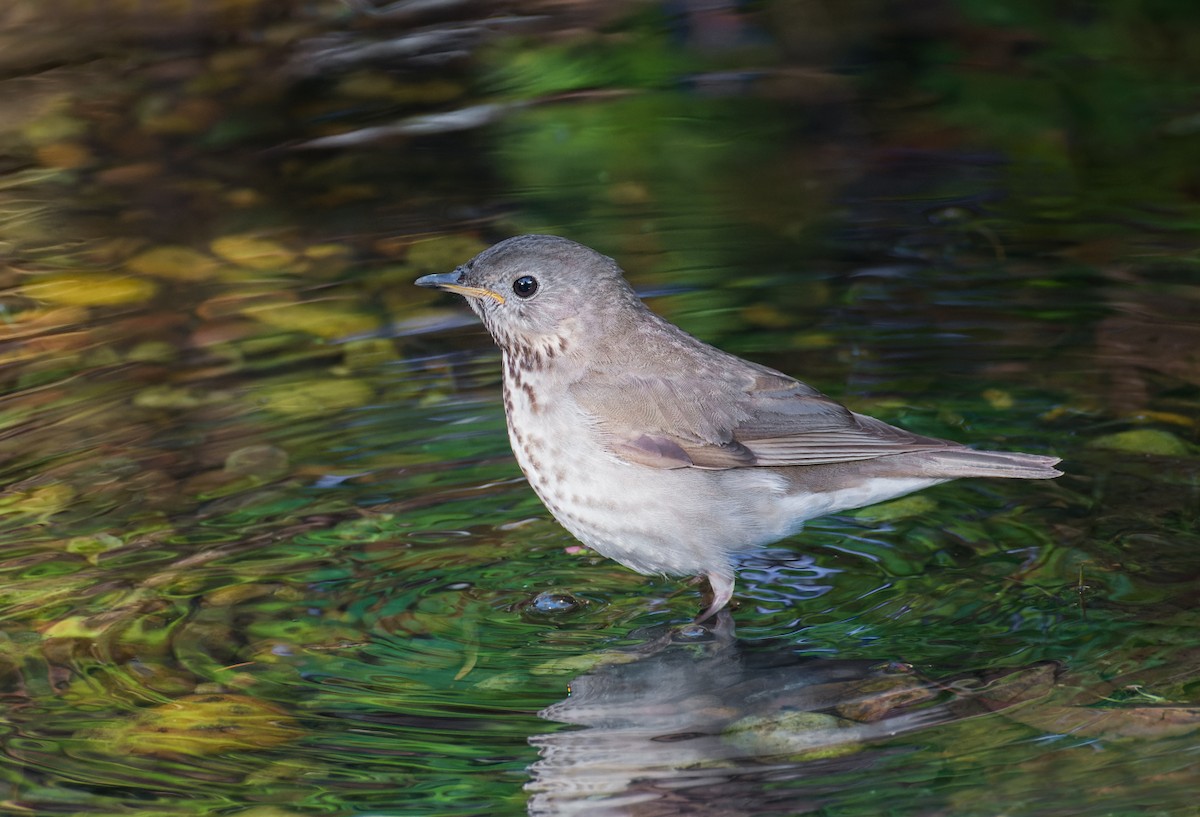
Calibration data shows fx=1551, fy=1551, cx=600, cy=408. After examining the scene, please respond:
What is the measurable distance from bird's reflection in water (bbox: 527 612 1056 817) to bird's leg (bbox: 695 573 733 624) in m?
0.19

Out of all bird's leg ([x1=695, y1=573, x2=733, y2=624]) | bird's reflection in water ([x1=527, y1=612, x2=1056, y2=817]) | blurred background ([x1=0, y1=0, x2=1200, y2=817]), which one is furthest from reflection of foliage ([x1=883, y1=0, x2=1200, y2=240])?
bird's reflection in water ([x1=527, y1=612, x2=1056, y2=817])

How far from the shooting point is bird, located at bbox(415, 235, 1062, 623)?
5027 millimetres

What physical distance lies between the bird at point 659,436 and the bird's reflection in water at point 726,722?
42 cm

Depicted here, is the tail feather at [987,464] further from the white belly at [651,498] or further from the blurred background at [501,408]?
the blurred background at [501,408]

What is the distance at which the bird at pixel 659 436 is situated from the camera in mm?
5027

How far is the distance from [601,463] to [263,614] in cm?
123

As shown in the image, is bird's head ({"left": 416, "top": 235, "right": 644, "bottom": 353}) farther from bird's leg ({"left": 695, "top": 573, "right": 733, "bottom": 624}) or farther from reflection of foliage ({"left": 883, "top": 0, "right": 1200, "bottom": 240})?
reflection of foliage ({"left": 883, "top": 0, "right": 1200, "bottom": 240})

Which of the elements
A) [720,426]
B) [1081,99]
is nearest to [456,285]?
[720,426]

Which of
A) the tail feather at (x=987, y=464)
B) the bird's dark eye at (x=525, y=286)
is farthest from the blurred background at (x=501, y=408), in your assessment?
the bird's dark eye at (x=525, y=286)

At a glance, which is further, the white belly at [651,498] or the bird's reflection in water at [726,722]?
the white belly at [651,498]

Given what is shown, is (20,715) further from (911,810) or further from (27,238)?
(27,238)

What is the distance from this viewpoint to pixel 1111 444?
5.96 meters

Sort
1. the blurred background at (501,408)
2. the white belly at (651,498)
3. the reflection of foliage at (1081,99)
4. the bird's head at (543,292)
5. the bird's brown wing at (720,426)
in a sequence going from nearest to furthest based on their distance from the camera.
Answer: the blurred background at (501,408) → the white belly at (651,498) → the bird's brown wing at (720,426) → the bird's head at (543,292) → the reflection of foliage at (1081,99)

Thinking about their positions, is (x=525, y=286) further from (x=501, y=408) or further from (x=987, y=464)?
(x=987, y=464)
